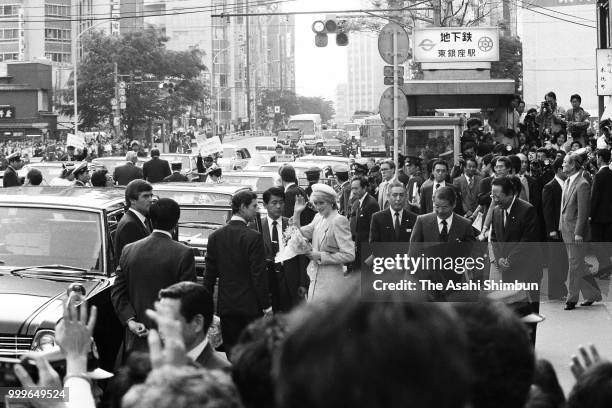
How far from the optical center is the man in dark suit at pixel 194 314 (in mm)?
5156

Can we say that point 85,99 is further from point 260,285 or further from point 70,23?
point 260,285

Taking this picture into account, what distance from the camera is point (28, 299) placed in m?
8.14

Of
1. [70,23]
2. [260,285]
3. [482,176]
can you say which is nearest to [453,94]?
[482,176]

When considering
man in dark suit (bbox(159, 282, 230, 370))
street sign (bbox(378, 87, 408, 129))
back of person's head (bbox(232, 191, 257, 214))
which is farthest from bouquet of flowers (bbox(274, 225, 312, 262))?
street sign (bbox(378, 87, 408, 129))

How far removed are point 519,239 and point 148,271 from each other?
4503 millimetres

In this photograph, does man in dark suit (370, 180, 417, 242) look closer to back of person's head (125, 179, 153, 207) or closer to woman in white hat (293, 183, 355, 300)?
woman in white hat (293, 183, 355, 300)

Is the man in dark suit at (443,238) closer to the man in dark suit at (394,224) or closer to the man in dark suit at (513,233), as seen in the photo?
the man in dark suit at (513,233)

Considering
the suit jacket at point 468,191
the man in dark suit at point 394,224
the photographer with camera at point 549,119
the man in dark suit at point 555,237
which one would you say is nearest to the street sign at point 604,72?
the photographer with camera at point 549,119

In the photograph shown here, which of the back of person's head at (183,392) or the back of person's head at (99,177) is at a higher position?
the back of person's head at (99,177)

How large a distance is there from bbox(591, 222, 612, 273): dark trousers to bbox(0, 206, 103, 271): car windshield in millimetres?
7278

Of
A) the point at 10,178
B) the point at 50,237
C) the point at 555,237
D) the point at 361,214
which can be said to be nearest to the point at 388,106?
the point at 361,214

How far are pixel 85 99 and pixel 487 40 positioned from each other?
169 feet

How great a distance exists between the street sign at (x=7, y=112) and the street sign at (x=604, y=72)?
243 feet

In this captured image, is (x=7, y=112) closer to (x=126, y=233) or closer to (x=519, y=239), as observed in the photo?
(x=519, y=239)
